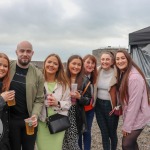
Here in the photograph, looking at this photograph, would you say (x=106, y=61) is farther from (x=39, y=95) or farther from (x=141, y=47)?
(x=141, y=47)

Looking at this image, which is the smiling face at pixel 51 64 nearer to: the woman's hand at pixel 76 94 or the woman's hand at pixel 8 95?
the woman's hand at pixel 76 94

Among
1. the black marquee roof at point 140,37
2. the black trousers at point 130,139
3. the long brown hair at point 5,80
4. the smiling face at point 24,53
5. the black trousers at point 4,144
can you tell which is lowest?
the black trousers at point 130,139

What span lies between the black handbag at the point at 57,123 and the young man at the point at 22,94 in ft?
0.77

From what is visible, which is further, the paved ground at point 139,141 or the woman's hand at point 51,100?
the paved ground at point 139,141

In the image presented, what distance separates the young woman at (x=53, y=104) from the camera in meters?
3.45

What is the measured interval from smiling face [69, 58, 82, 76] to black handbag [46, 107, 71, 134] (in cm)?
72

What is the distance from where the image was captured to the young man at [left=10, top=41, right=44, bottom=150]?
3.14m

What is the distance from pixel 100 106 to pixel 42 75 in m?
1.27

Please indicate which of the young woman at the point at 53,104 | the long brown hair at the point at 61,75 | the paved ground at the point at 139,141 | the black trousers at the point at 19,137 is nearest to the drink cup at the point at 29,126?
the black trousers at the point at 19,137

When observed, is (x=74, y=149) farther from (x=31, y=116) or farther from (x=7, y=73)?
(x=7, y=73)

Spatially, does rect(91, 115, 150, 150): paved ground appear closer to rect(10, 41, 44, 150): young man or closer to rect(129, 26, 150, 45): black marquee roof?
rect(129, 26, 150, 45): black marquee roof

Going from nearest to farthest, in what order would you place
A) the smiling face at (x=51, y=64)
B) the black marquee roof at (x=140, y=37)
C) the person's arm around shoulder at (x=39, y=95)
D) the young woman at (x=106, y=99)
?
the person's arm around shoulder at (x=39, y=95) < the smiling face at (x=51, y=64) < the young woman at (x=106, y=99) < the black marquee roof at (x=140, y=37)

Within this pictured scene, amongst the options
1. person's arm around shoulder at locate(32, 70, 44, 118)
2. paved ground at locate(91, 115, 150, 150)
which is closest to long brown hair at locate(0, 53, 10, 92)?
person's arm around shoulder at locate(32, 70, 44, 118)

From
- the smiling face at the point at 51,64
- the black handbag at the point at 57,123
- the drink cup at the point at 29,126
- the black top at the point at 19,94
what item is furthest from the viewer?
the smiling face at the point at 51,64
